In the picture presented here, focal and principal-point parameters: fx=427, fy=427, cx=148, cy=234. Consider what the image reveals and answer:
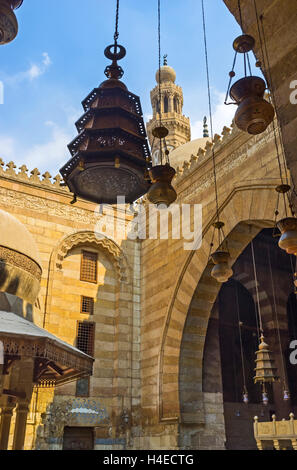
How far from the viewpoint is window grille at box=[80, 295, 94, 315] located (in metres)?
10.1

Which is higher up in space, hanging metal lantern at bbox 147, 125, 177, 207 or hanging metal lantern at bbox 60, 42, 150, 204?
hanging metal lantern at bbox 60, 42, 150, 204

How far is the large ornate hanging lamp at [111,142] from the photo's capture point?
153 inches

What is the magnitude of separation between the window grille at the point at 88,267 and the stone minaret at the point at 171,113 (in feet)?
45.0

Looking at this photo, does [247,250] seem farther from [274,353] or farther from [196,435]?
[196,435]

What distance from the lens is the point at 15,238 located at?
5.67 m

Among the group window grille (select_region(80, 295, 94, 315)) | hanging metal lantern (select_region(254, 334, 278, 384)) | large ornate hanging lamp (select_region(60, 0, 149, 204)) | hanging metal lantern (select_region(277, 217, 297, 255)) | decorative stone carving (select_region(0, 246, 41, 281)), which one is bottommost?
hanging metal lantern (select_region(254, 334, 278, 384))

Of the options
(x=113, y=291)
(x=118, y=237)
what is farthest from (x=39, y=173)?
(x=113, y=291)

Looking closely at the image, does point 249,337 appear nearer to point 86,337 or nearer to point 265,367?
point 265,367

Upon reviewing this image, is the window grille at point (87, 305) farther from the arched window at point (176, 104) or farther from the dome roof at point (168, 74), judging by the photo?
the dome roof at point (168, 74)

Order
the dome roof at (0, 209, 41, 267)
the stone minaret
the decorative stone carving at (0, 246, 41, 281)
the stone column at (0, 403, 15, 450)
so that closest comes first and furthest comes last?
1. the stone column at (0, 403, 15, 450)
2. the decorative stone carving at (0, 246, 41, 281)
3. the dome roof at (0, 209, 41, 267)
4. the stone minaret

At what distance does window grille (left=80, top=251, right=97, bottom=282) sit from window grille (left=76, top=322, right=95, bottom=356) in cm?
113

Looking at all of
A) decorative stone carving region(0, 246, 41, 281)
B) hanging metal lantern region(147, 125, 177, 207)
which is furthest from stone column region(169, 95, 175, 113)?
hanging metal lantern region(147, 125, 177, 207)

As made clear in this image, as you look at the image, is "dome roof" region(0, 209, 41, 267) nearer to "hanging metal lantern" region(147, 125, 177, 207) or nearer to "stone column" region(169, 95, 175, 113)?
"hanging metal lantern" region(147, 125, 177, 207)

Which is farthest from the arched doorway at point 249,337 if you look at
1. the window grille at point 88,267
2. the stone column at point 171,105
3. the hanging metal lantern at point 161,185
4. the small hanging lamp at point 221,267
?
the stone column at point 171,105
